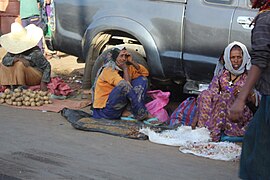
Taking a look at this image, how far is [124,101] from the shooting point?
6.54 meters

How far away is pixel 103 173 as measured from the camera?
4.75 m

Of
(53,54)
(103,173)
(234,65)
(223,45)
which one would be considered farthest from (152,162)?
(53,54)

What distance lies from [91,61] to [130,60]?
0.99 m

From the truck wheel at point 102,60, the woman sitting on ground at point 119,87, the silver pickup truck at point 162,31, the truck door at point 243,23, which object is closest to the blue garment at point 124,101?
the woman sitting on ground at point 119,87

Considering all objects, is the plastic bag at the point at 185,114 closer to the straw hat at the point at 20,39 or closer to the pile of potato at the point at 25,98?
the pile of potato at the point at 25,98

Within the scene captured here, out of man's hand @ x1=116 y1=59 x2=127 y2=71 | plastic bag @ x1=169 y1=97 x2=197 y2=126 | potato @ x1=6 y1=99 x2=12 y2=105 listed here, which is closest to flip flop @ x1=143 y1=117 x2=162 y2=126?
plastic bag @ x1=169 y1=97 x2=197 y2=126

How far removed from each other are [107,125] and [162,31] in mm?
1386

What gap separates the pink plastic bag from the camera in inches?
265

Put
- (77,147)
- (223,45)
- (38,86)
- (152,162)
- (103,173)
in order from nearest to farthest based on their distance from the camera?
1. (103,173)
2. (152,162)
3. (77,147)
4. (223,45)
5. (38,86)

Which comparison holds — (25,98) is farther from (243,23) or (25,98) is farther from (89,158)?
(243,23)

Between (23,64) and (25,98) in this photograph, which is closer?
(25,98)

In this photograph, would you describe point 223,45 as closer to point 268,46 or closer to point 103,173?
point 103,173

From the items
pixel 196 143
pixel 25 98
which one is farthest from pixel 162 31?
pixel 25 98

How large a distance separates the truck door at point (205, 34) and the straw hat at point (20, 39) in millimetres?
2626
